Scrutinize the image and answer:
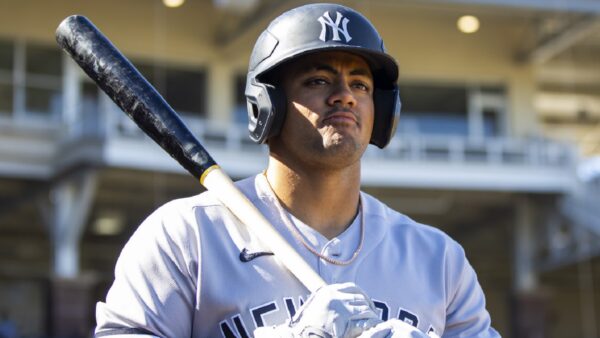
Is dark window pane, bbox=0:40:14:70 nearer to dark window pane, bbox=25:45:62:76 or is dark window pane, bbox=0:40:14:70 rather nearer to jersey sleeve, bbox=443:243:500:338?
dark window pane, bbox=25:45:62:76

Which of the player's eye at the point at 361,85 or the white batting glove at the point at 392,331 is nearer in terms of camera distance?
the white batting glove at the point at 392,331

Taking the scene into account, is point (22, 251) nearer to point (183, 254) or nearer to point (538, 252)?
point (538, 252)

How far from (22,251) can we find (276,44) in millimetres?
21318

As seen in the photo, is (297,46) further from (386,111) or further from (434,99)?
(434,99)

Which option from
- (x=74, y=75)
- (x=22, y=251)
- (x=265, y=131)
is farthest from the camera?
(x=22, y=251)

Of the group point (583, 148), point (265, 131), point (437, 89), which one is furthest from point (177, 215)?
point (583, 148)

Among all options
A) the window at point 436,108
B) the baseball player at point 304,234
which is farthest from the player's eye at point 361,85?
the window at point 436,108

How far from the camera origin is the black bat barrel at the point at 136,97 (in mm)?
3090

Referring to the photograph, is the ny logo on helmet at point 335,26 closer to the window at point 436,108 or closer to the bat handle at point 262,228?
the bat handle at point 262,228

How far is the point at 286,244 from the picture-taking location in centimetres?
278

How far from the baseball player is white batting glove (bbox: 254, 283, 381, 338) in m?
0.01

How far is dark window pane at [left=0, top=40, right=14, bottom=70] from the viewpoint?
65.7 ft

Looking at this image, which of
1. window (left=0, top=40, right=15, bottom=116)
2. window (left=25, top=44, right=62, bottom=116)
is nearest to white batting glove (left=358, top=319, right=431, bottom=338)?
window (left=0, top=40, right=15, bottom=116)

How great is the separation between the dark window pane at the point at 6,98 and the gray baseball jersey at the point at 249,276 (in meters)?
17.6
